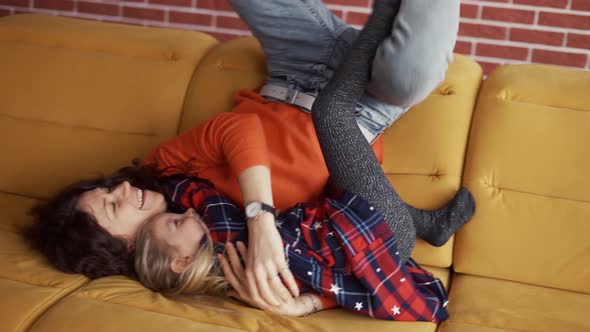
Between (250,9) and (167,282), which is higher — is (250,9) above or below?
above

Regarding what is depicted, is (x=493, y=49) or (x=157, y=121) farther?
(x=493, y=49)

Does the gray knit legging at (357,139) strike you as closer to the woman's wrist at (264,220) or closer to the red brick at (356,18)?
the woman's wrist at (264,220)

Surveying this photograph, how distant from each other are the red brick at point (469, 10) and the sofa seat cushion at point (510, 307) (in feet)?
4.60

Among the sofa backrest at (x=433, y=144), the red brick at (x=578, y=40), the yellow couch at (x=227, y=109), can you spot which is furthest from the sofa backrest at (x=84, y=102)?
the red brick at (x=578, y=40)

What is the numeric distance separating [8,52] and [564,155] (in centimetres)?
176

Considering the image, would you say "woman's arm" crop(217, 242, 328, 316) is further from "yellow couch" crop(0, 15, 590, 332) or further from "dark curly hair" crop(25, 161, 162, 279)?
"dark curly hair" crop(25, 161, 162, 279)

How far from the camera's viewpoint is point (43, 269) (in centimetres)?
172

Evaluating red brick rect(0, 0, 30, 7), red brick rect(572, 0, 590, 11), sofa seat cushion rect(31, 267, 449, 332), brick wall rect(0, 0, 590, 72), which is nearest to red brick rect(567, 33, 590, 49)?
brick wall rect(0, 0, 590, 72)

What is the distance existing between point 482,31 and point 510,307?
1565mm

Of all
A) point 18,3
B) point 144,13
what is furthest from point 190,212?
point 18,3

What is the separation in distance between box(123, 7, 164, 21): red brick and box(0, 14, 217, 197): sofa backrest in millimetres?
894

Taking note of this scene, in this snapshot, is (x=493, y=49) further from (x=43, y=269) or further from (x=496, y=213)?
(x=43, y=269)

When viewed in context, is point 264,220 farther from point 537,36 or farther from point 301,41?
point 537,36

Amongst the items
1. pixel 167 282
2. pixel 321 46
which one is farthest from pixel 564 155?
pixel 167 282
